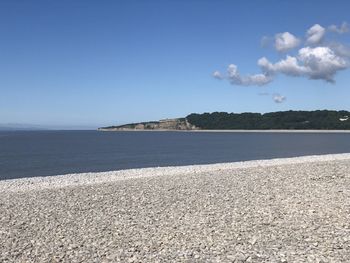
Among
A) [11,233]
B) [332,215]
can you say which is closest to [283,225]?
[332,215]

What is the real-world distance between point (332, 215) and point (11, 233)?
7489mm

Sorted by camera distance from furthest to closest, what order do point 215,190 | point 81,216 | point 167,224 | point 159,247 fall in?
point 215,190
point 81,216
point 167,224
point 159,247

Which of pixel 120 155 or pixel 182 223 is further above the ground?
pixel 182 223

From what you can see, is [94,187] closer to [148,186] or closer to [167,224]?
[148,186]

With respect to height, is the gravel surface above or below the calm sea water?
above

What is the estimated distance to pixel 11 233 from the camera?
10234mm

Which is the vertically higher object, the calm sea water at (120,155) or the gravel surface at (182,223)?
the gravel surface at (182,223)

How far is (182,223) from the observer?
429 inches

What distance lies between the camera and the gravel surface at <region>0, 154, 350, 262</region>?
839 centimetres

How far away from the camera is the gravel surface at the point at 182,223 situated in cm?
839

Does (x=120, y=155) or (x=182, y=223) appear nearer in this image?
(x=182, y=223)

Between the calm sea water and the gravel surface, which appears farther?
the calm sea water

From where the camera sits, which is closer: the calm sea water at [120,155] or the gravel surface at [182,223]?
the gravel surface at [182,223]

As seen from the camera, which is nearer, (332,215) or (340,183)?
(332,215)
